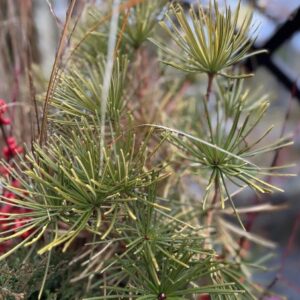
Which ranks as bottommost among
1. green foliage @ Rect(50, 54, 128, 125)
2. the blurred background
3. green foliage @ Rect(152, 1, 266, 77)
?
the blurred background

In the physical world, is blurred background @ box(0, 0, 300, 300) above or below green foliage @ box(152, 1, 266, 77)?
below

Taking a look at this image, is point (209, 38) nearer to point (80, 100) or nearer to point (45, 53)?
point (80, 100)

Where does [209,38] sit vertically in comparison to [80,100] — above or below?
above

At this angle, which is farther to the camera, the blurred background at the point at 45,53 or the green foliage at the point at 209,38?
the blurred background at the point at 45,53

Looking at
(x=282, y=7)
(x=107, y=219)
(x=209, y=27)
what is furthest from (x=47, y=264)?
(x=282, y=7)

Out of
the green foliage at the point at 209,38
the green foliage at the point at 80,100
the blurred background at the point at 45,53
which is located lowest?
the blurred background at the point at 45,53

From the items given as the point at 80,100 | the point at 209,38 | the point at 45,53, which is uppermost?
the point at 209,38

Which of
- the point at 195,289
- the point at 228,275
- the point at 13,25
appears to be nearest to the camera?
the point at 195,289

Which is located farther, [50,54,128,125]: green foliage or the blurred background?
the blurred background

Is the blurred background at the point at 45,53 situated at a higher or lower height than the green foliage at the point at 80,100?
lower

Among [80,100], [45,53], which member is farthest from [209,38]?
[45,53]

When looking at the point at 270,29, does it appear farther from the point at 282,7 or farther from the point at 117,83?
the point at 117,83
